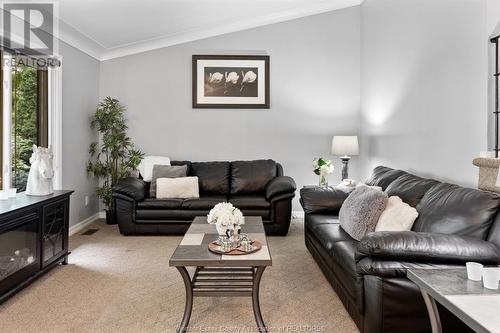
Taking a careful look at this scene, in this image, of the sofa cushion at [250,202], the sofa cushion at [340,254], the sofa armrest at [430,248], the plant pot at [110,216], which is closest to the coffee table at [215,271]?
the sofa cushion at [340,254]

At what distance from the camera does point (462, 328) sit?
206cm

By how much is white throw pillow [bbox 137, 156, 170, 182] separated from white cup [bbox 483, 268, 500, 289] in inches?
177

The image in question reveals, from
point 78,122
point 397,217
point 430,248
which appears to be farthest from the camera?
point 78,122

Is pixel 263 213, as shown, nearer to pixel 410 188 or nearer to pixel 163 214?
pixel 163 214

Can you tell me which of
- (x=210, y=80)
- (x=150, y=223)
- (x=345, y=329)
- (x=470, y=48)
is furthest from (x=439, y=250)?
(x=210, y=80)

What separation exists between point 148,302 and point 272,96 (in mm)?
3933

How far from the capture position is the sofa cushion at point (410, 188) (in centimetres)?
294

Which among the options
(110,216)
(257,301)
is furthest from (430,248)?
(110,216)

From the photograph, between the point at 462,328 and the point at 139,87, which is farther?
the point at 139,87

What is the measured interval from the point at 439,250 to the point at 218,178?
12.1 feet

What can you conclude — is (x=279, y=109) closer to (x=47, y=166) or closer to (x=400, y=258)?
(x=47, y=166)

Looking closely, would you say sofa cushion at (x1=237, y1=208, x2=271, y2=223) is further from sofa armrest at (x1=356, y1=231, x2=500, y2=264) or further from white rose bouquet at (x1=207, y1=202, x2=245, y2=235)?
sofa armrest at (x1=356, y1=231, x2=500, y2=264)

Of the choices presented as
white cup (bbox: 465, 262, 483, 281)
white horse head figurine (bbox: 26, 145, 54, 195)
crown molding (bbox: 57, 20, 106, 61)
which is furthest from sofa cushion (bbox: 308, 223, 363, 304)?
crown molding (bbox: 57, 20, 106, 61)

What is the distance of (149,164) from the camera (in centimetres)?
543
